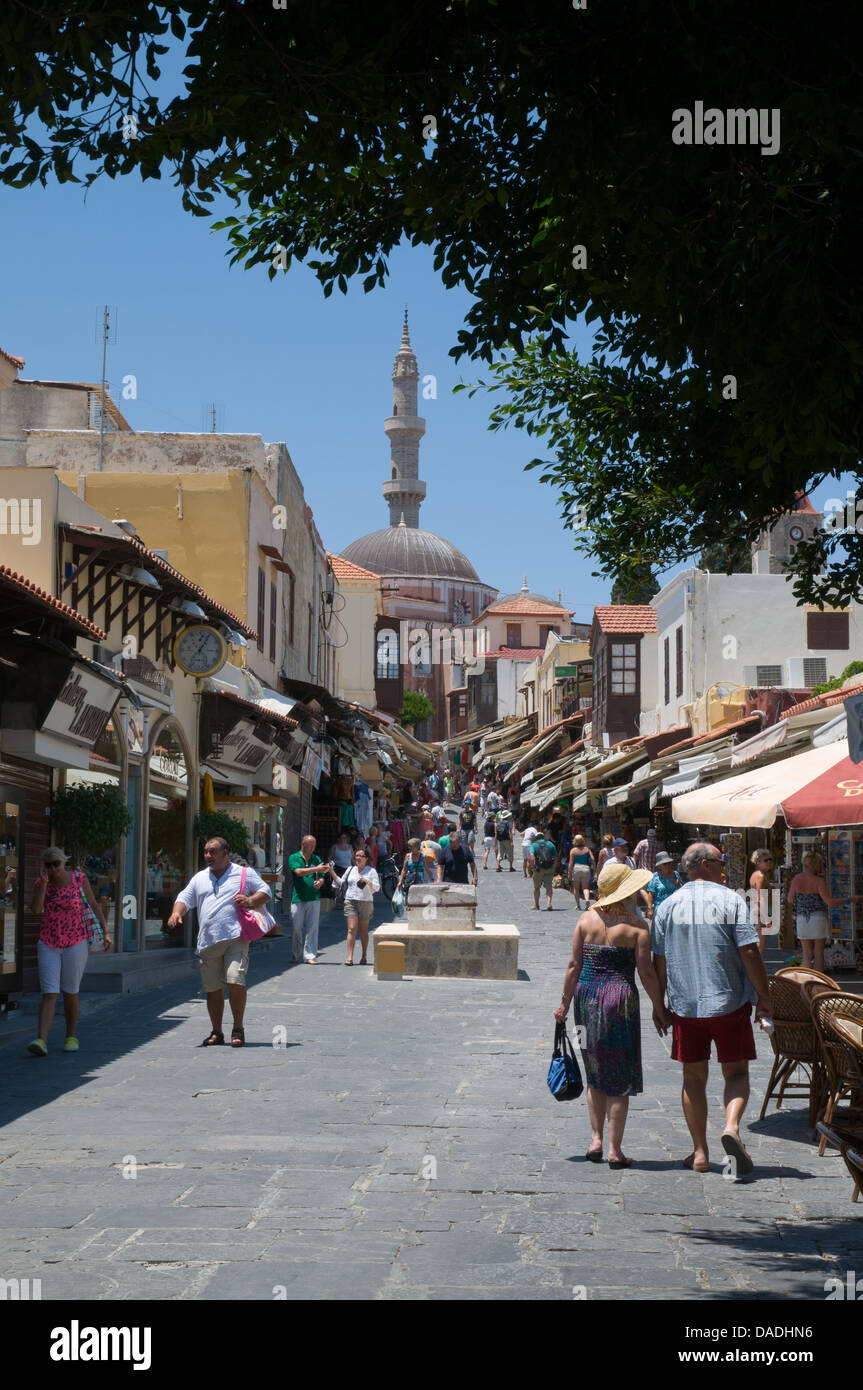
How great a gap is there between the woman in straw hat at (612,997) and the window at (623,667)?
35.2 meters

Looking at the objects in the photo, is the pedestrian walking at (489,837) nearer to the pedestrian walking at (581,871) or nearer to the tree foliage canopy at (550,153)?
the pedestrian walking at (581,871)

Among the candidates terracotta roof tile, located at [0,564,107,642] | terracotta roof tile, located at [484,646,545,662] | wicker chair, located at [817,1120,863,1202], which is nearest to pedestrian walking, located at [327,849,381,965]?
terracotta roof tile, located at [0,564,107,642]

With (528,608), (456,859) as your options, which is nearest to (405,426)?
(528,608)

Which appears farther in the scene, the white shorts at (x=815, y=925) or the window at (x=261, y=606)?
the window at (x=261, y=606)

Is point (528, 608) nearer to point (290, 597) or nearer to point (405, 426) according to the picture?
point (405, 426)

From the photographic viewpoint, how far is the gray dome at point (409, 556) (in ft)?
428

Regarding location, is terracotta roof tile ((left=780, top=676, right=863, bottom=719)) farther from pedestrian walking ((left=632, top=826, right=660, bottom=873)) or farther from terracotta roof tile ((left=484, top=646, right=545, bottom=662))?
terracotta roof tile ((left=484, top=646, right=545, bottom=662))

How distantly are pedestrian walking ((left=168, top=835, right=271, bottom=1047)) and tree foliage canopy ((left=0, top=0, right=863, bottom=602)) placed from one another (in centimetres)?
646

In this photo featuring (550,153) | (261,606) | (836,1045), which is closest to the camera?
(550,153)

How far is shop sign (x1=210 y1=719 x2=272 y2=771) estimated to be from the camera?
23719 mm

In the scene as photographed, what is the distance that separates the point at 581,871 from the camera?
102ft

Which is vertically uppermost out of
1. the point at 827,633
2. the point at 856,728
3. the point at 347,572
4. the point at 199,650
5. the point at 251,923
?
the point at 347,572

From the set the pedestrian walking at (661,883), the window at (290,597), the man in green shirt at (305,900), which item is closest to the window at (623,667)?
the window at (290,597)

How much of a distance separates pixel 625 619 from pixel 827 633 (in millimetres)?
11680
